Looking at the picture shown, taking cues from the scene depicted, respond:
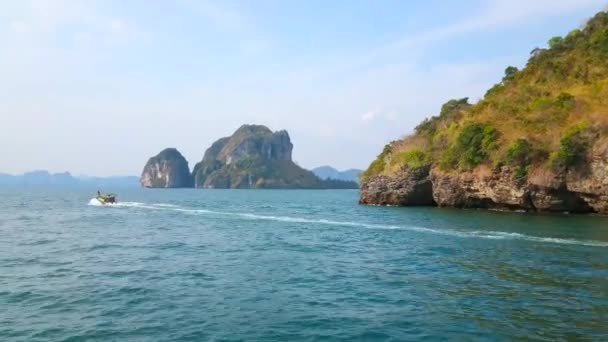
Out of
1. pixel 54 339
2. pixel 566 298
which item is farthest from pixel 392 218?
pixel 54 339

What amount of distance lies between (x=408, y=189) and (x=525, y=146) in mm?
19810

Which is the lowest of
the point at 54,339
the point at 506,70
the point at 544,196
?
the point at 54,339

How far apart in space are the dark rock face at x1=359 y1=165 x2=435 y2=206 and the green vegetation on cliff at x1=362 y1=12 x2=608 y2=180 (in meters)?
1.43

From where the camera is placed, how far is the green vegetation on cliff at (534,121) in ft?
171

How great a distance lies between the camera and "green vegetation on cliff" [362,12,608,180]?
171 feet

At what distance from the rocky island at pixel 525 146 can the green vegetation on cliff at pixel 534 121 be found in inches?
4.7

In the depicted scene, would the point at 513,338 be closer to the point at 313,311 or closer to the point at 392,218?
the point at 313,311

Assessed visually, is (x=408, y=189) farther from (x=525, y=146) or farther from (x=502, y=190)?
(x=525, y=146)

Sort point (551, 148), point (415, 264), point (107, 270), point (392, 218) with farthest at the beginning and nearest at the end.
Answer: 1. point (551, 148)
2. point (392, 218)
3. point (415, 264)
4. point (107, 270)

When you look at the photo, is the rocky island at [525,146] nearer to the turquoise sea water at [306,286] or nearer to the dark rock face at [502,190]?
the dark rock face at [502,190]

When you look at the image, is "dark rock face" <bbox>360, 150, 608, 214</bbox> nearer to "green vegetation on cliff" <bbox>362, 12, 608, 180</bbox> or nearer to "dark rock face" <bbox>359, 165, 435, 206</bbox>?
"dark rock face" <bbox>359, 165, 435, 206</bbox>

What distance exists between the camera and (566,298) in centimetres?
1739

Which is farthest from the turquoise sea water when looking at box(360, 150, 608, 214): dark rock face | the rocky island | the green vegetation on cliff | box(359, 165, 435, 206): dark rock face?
box(359, 165, 435, 206): dark rock face

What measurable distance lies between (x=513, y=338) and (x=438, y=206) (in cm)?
5613
